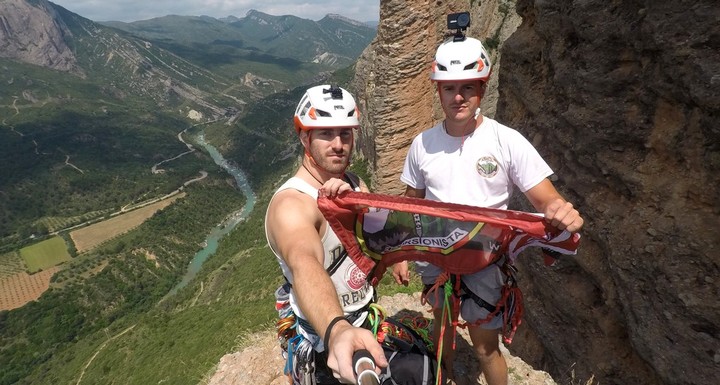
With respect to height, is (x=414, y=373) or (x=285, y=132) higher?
(x=414, y=373)

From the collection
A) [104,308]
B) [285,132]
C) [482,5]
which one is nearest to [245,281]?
[482,5]

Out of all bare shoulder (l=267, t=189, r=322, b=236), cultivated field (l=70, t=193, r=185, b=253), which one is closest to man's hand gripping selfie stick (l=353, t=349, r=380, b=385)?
Result: bare shoulder (l=267, t=189, r=322, b=236)

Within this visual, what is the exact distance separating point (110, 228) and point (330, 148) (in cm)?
13248

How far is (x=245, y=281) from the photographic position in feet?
143

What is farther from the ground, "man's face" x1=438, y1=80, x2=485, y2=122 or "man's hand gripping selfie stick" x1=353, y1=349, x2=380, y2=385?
"man's face" x1=438, y1=80, x2=485, y2=122

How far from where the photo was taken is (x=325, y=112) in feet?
11.7

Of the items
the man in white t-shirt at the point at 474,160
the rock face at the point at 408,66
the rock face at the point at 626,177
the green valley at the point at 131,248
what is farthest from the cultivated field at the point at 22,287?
the man in white t-shirt at the point at 474,160

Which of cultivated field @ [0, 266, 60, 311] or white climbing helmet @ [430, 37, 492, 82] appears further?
cultivated field @ [0, 266, 60, 311]

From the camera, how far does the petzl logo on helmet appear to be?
143 inches

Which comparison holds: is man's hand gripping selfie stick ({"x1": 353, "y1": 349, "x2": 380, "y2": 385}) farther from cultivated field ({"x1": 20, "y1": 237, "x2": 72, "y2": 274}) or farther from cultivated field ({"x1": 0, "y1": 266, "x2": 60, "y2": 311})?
cultivated field ({"x1": 20, "y1": 237, "x2": 72, "y2": 274})

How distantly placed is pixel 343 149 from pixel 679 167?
12.8ft

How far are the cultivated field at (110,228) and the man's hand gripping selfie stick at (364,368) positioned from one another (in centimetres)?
12590

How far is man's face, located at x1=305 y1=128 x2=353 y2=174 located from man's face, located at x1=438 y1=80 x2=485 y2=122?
1050 mm

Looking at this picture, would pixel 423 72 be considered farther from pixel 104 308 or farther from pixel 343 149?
pixel 104 308
